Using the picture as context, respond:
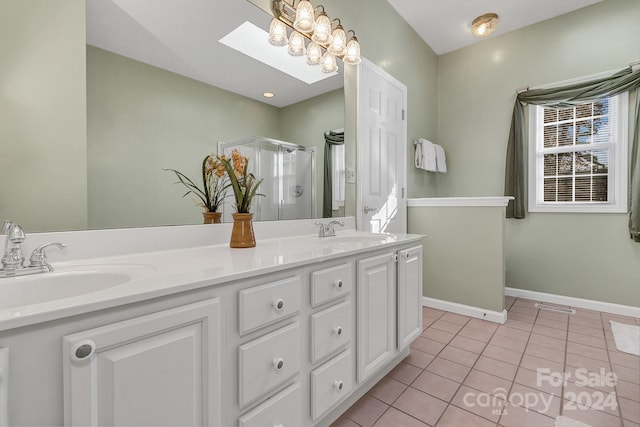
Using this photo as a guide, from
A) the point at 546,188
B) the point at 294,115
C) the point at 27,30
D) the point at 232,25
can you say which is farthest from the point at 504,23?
the point at 27,30

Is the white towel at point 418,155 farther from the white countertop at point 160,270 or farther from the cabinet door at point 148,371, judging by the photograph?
the cabinet door at point 148,371

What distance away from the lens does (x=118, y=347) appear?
1.96ft

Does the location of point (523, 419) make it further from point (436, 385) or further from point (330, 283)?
point (330, 283)

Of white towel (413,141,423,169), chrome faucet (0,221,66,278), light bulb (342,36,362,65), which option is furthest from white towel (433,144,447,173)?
chrome faucet (0,221,66,278)

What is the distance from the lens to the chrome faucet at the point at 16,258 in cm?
78

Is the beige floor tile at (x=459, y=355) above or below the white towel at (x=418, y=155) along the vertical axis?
below

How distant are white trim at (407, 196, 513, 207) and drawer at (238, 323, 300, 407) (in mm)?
2091

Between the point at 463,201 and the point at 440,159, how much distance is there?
35.0 inches

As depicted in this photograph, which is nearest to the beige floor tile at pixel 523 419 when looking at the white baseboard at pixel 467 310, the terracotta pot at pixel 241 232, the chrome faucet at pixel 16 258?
the white baseboard at pixel 467 310

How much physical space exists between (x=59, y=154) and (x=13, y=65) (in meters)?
0.28

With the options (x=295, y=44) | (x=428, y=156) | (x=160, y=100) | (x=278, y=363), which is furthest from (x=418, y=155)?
(x=278, y=363)

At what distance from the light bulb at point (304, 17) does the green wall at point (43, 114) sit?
3.45 feet

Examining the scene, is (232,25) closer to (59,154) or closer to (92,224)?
(59,154)

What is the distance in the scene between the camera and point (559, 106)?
275cm
